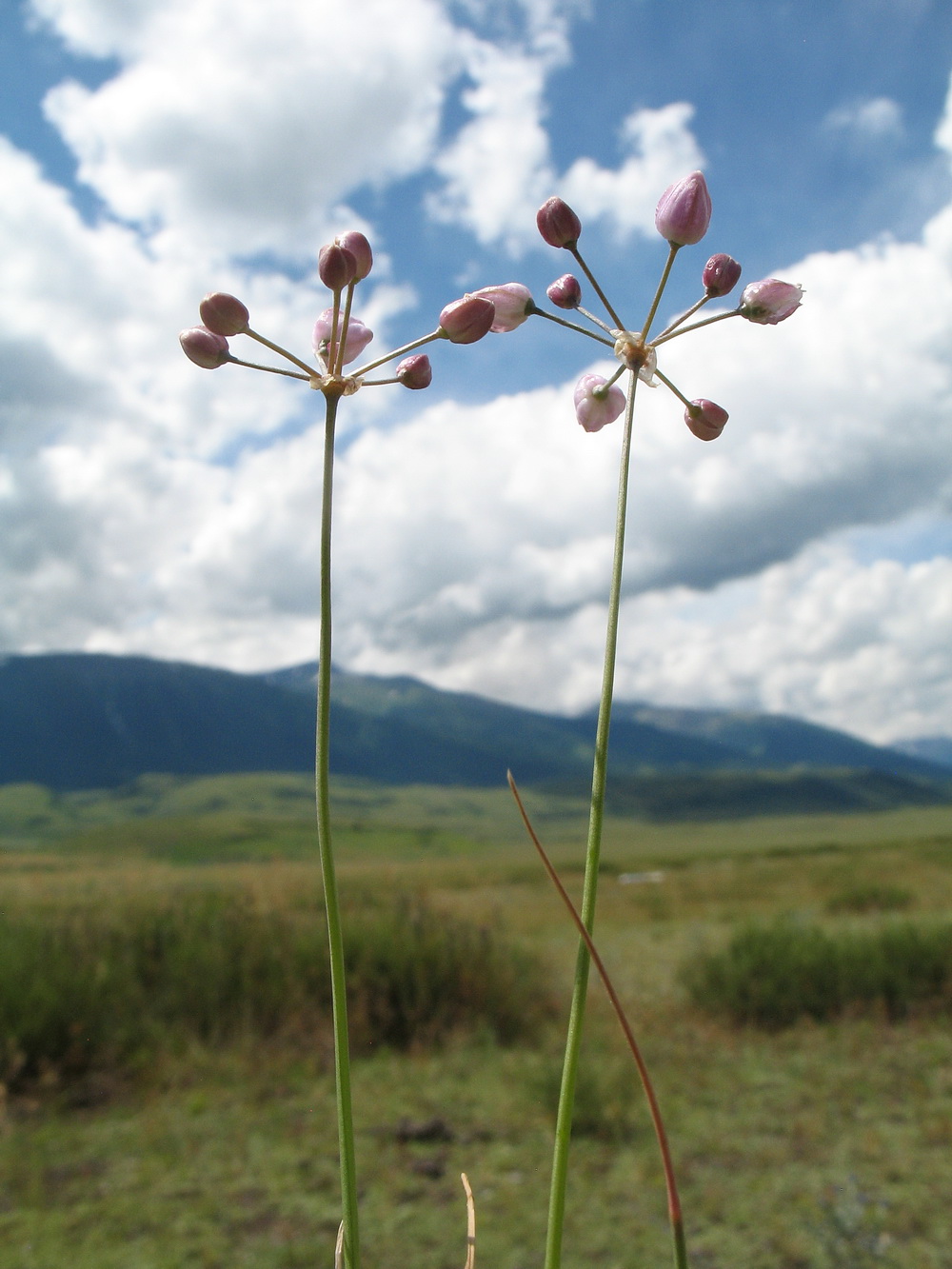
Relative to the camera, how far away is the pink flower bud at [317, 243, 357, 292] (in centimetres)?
58

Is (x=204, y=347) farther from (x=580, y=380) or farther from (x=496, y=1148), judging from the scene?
(x=496, y=1148)

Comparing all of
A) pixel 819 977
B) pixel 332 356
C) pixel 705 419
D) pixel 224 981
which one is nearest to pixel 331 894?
pixel 332 356

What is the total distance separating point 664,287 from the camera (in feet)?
1.96

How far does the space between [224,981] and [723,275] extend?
7.86 metres

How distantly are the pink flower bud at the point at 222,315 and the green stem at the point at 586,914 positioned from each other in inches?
12.1

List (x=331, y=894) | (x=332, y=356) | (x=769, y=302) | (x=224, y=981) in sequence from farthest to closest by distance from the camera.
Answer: (x=224, y=981)
(x=769, y=302)
(x=332, y=356)
(x=331, y=894)

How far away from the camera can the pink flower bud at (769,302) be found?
25.8 inches

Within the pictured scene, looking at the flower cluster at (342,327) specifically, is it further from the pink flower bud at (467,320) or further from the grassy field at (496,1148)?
the grassy field at (496,1148)

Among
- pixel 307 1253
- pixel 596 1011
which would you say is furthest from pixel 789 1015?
pixel 307 1253

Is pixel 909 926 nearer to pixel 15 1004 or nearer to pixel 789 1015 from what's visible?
pixel 789 1015

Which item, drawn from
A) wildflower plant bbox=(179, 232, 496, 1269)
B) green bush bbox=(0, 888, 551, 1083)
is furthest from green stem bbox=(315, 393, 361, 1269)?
green bush bbox=(0, 888, 551, 1083)

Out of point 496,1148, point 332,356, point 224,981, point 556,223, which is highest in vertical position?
point 556,223

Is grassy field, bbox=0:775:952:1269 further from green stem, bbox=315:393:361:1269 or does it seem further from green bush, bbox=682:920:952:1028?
green stem, bbox=315:393:361:1269

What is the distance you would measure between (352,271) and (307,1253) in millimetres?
4937
